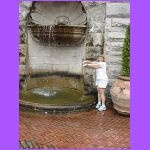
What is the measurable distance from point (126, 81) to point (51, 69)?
8.04ft

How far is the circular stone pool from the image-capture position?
231 inches

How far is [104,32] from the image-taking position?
6.72 meters

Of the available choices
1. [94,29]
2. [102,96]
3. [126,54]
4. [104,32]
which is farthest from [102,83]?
[94,29]

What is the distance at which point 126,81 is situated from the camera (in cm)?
592

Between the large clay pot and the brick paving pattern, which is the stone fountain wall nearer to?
the large clay pot

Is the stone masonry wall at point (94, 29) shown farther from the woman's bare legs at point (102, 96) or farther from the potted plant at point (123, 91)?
the potted plant at point (123, 91)

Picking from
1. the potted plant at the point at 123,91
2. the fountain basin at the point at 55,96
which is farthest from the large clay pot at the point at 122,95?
the fountain basin at the point at 55,96

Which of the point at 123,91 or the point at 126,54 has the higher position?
the point at 126,54

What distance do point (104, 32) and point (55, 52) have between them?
5.23ft

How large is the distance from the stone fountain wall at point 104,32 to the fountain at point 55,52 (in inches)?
8.9

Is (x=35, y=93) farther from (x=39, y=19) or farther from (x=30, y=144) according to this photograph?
(x=30, y=144)

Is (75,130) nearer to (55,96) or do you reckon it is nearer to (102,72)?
(102,72)

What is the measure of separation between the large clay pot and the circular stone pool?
665 millimetres

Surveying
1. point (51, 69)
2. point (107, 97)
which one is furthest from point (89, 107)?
point (51, 69)
